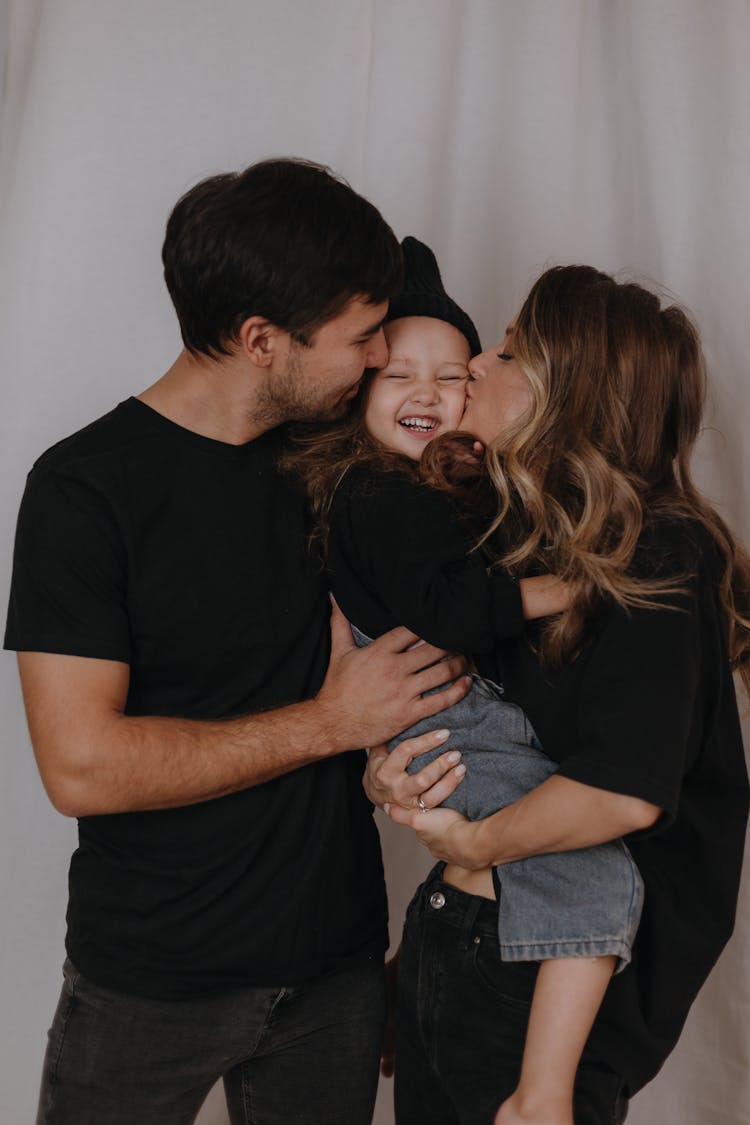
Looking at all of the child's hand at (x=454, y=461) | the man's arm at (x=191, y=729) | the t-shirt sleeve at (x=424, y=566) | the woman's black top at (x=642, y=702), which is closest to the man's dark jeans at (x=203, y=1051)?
the man's arm at (x=191, y=729)

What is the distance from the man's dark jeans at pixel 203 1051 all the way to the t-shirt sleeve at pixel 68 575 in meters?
0.54

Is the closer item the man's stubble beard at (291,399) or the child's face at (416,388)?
the man's stubble beard at (291,399)

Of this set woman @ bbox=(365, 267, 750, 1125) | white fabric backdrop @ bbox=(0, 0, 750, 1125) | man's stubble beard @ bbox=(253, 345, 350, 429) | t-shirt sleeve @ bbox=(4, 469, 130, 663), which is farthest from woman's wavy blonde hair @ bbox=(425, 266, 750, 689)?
white fabric backdrop @ bbox=(0, 0, 750, 1125)

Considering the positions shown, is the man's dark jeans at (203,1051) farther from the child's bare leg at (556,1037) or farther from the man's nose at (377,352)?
the man's nose at (377,352)

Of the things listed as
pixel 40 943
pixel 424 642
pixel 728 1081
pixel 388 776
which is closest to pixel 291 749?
pixel 388 776

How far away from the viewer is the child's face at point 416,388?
183 centimetres

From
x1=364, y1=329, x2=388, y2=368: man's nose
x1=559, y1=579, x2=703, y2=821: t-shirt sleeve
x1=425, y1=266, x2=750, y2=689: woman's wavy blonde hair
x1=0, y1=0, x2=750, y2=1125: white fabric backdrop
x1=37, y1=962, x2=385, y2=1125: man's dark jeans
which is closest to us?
x1=559, y1=579, x2=703, y2=821: t-shirt sleeve

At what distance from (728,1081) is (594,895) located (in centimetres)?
110

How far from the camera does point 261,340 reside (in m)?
1.70

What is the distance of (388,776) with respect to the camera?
1632 millimetres

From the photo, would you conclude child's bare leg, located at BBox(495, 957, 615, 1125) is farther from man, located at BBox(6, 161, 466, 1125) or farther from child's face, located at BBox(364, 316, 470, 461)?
child's face, located at BBox(364, 316, 470, 461)

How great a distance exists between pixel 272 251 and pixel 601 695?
0.80m

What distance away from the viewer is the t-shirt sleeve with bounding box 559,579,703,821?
1328mm

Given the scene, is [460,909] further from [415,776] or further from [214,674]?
[214,674]
